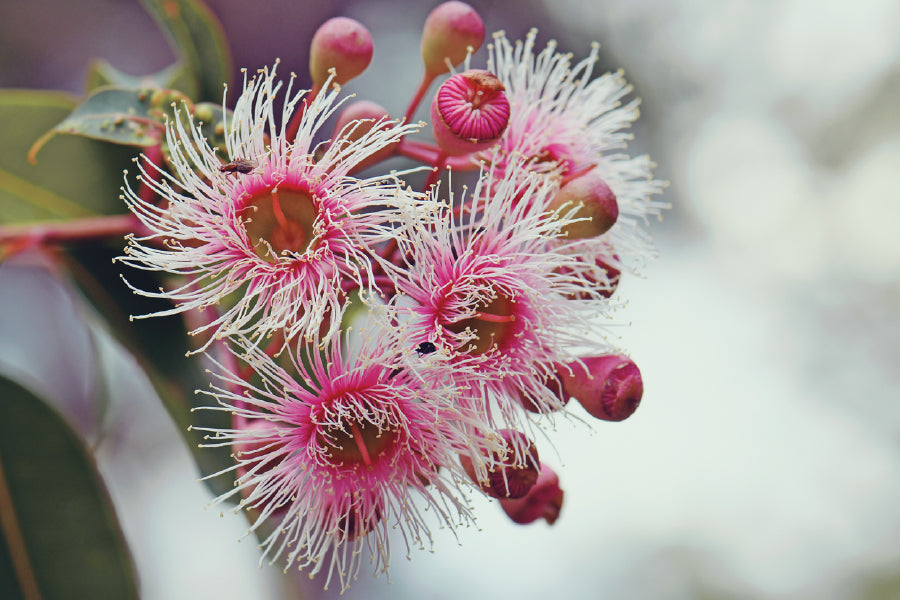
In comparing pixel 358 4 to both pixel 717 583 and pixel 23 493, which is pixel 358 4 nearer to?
pixel 23 493

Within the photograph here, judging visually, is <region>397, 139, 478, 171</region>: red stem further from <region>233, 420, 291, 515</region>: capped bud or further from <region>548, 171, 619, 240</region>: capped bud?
<region>233, 420, 291, 515</region>: capped bud

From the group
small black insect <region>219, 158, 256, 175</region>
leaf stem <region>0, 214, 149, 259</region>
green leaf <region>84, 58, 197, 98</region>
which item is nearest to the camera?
small black insect <region>219, 158, 256, 175</region>

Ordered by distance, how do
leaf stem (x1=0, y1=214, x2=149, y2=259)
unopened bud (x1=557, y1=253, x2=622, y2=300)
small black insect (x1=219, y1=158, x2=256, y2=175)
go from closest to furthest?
1. small black insect (x1=219, y1=158, x2=256, y2=175)
2. unopened bud (x1=557, y1=253, x2=622, y2=300)
3. leaf stem (x1=0, y1=214, x2=149, y2=259)

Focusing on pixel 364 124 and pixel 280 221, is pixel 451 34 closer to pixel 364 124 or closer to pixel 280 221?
pixel 364 124

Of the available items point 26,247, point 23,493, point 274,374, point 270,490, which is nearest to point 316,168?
point 274,374

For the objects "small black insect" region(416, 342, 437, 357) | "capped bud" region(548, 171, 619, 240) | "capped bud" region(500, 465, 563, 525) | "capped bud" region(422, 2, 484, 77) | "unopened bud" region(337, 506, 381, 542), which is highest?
"capped bud" region(422, 2, 484, 77)

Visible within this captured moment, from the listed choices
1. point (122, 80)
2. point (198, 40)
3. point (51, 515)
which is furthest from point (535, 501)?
point (122, 80)

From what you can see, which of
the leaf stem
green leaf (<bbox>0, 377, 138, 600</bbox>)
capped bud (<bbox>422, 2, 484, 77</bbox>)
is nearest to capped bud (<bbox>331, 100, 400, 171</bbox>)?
capped bud (<bbox>422, 2, 484, 77</bbox>)

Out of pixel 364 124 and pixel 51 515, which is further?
pixel 51 515
